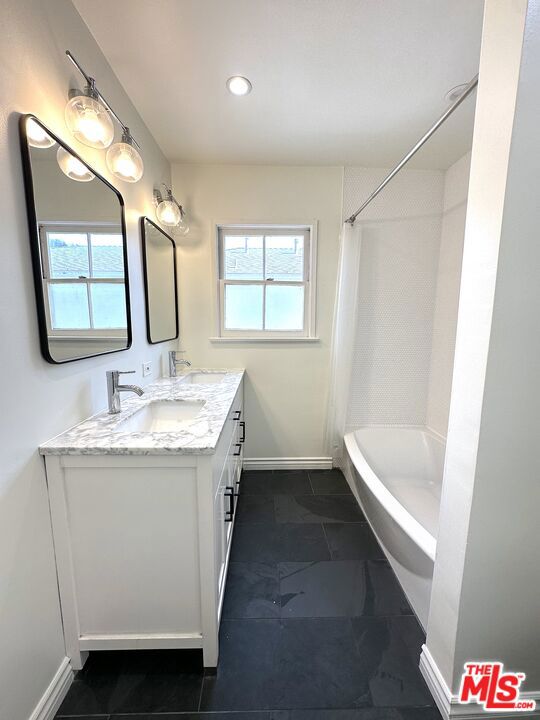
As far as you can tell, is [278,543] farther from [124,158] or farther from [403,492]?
[124,158]

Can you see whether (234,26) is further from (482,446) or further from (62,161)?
(482,446)

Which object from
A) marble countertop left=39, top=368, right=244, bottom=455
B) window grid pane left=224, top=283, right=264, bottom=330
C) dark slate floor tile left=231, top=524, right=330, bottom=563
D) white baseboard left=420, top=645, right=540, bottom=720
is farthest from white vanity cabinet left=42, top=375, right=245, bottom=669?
window grid pane left=224, top=283, right=264, bottom=330

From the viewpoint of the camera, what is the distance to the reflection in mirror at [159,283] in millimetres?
1780

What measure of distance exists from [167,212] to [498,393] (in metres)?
2.08

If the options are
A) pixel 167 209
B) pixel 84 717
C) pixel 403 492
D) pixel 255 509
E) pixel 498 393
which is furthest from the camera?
pixel 403 492

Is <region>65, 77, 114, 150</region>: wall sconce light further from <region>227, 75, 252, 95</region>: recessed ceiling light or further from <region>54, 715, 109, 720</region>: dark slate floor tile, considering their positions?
<region>54, 715, 109, 720</region>: dark slate floor tile

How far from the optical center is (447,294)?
2.25 metres

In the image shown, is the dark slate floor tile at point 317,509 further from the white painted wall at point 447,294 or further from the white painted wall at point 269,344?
the white painted wall at point 447,294

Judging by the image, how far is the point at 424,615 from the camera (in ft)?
4.13

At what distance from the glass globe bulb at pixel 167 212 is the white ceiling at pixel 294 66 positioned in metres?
0.45

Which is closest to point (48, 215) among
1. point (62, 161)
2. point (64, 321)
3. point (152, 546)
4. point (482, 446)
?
point (62, 161)

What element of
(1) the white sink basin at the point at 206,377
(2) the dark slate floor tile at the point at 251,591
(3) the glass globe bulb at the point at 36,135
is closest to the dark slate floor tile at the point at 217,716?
(2) the dark slate floor tile at the point at 251,591

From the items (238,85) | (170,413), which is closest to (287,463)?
(170,413)

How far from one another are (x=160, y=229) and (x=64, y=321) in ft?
3.89
